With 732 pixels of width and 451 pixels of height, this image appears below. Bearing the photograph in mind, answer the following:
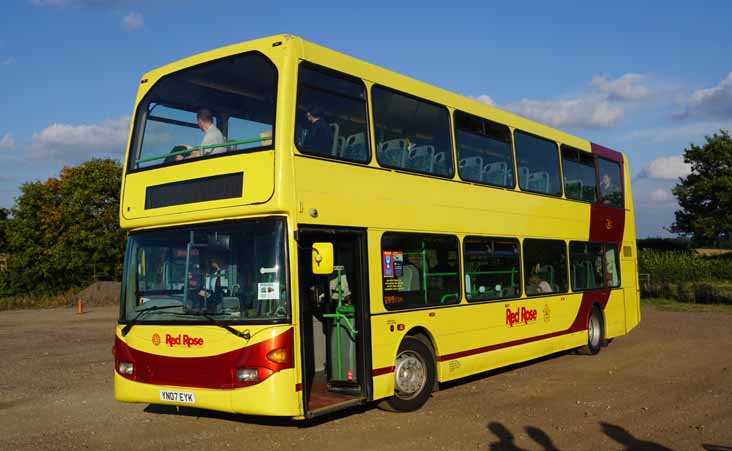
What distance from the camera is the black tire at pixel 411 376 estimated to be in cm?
946

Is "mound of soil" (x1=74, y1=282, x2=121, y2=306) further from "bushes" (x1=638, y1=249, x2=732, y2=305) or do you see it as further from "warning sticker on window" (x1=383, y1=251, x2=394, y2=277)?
"warning sticker on window" (x1=383, y1=251, x2=394, y2=277)

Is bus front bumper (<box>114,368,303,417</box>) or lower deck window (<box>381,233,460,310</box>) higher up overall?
lower deck window (<box>381,233,460,310</box>)

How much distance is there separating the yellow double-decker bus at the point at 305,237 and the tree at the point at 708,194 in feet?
169

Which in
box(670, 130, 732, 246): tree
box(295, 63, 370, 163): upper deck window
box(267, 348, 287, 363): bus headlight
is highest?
box(670, 130, 732, 246): tree

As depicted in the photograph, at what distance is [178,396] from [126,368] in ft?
3.07

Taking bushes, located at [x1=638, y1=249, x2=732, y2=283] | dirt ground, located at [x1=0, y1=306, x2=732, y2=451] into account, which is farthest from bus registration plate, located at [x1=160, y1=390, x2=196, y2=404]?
bushes, located at [x1=638, y1=249, x2=732, y2=283]

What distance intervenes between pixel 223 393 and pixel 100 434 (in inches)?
76.2

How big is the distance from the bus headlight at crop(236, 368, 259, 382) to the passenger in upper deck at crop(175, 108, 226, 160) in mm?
2459

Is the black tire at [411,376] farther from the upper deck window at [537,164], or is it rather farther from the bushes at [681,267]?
the bushes at [681,267]

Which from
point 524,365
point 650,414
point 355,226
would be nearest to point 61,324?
point 524,365

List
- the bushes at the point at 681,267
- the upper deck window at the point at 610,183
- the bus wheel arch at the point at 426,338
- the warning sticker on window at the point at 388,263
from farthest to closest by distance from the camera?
the bushes at the point at 681,267 → the upper deck window at the point at 610,183 → the bus wheel arch at the point at 426,338 → the warning sticker on window at the point at 388,263

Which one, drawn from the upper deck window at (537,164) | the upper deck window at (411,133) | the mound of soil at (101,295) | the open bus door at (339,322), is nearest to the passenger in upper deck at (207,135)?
the open bus door at (339,322)

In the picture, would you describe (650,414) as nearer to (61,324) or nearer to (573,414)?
(573,414)

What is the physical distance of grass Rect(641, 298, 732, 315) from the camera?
27359 mm
